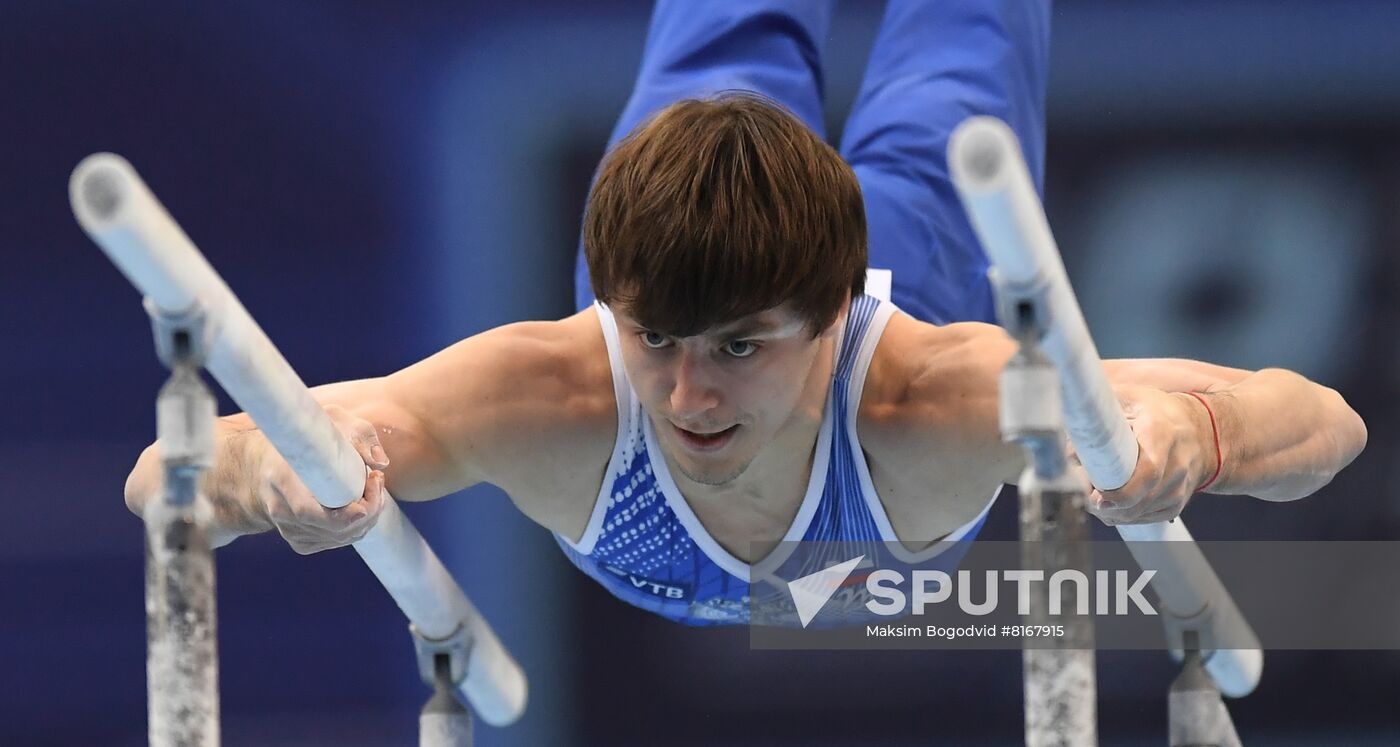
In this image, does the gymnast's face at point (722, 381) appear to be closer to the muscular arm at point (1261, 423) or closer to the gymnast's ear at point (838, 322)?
the gymnast's ear at point (838, 322)

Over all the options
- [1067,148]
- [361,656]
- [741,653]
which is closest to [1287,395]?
[1067,148]

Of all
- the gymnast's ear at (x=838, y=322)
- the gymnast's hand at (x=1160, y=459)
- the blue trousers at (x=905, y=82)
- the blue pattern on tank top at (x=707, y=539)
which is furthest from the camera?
the blue trousers at (x=905, y=82)

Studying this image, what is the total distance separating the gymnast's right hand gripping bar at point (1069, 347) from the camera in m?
1.12

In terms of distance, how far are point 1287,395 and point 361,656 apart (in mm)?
2718

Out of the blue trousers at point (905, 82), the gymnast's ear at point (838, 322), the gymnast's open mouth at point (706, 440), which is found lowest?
the gymnast's open mouth at point (706, 440)

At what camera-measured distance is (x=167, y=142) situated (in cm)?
401

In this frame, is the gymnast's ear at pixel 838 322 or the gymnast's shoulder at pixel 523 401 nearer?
the gymnast's ear at pixel 838 322

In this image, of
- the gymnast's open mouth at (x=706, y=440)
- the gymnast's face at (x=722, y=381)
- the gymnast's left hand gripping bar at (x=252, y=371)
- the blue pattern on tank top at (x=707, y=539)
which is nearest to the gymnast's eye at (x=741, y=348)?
the gymnast's face at (x=722, y=381)

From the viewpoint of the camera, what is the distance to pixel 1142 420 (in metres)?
1.75

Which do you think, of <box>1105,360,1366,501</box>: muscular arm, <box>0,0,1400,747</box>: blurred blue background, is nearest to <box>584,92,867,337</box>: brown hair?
<box>1105,360,1366,501</box>: muscular arm

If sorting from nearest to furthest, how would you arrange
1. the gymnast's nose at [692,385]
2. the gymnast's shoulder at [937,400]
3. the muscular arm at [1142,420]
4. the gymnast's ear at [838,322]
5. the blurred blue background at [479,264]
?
the muscular arm at [1142,420] < the gymnast's nose at [692,385] < the gymnast's ear at [838,322] < the gymnast's shoulder at [937,400] < the blurred blue background at [479,264]

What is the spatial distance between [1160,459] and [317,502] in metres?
0.93

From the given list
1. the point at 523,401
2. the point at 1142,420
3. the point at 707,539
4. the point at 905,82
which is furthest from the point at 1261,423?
the point at 905,82

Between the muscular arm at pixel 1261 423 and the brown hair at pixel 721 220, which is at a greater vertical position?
the brown hair at pixel 721 220
